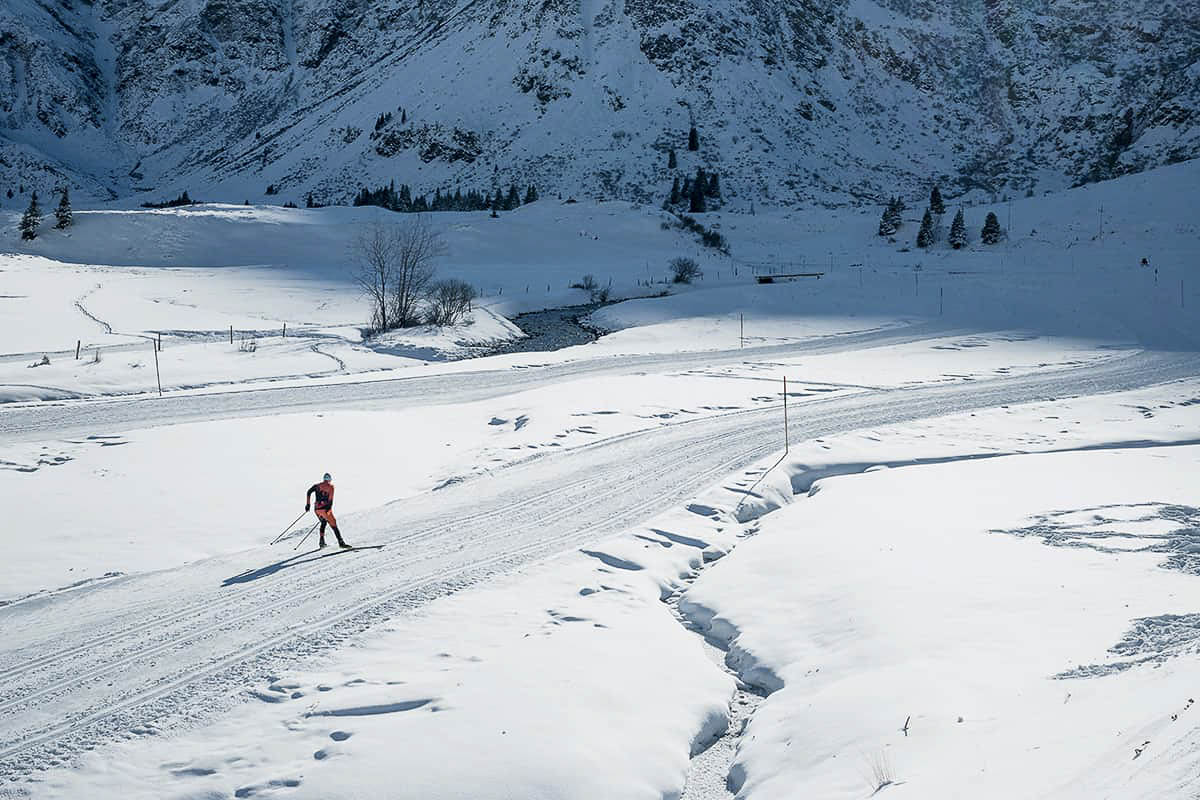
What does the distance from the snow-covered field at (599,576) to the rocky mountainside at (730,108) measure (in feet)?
270

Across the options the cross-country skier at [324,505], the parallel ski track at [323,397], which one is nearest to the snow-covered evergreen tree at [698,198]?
the parallel ski track at [323,397]

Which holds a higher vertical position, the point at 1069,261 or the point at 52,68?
the point at 52,68

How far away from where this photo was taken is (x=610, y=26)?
136625 mm

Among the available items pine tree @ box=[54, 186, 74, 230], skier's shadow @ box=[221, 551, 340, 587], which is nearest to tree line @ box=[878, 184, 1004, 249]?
pine tree @ box=[54, 186, 74, 230]

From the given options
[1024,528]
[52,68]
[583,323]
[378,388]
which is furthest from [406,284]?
[52,68]

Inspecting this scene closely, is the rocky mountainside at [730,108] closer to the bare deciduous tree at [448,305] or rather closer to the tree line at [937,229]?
the tree line at [937,229]

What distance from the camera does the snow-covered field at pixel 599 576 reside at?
338 inches

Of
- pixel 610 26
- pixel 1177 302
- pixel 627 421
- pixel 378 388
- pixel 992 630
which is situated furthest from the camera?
pixel 610 26

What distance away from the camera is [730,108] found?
124 metres

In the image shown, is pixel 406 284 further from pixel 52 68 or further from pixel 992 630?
pixel 52 68

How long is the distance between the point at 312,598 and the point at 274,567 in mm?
1648

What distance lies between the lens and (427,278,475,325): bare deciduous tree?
43.9 metres

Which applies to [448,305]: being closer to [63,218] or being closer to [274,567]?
[274,567]

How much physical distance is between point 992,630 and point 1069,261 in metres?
64.1
